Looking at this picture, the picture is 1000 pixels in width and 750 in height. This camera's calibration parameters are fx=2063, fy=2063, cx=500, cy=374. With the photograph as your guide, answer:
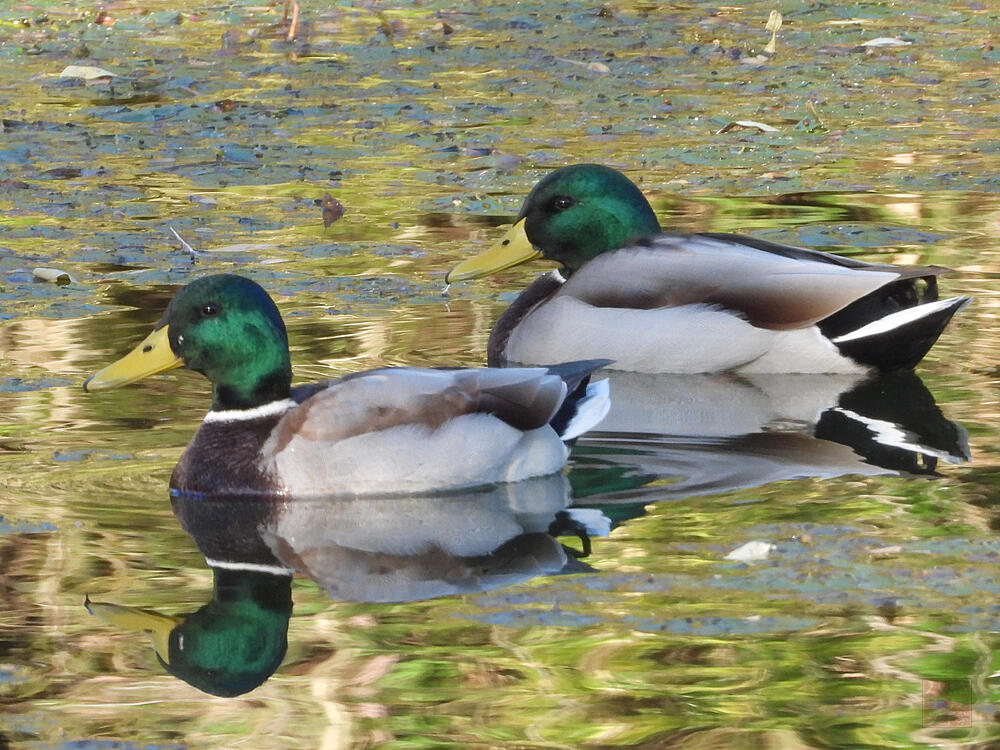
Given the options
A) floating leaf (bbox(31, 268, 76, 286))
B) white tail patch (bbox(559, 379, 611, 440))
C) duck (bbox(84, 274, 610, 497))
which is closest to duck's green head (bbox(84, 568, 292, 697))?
duck (bbox(84, 274, 610, 497))

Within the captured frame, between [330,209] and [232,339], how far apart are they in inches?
156

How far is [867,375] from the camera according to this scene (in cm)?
796

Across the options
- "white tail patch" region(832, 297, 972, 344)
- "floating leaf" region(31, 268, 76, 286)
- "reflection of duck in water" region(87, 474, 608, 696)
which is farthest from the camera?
"floating leaf" region(31, 268, 76, 286)

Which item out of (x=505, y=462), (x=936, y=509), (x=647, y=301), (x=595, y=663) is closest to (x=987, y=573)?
(x=936, y=509)

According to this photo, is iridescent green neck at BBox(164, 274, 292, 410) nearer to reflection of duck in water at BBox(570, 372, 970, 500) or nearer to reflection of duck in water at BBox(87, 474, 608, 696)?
reflection of duck in water at BBox(87, 474, 608, 696)

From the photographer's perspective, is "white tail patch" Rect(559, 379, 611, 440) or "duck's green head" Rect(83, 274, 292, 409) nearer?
"duck's green head" Rect(83, 274, 292, 409)

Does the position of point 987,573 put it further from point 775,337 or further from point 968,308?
point 968,308

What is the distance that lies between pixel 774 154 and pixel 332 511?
596 cm

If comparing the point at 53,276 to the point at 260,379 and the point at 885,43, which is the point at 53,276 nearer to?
the point at 260,379

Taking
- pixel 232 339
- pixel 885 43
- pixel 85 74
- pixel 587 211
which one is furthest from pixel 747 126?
pixel 232 339

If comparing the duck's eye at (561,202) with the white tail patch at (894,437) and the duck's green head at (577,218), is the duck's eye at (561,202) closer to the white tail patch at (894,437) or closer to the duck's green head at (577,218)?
the duck's green head at (577,218)

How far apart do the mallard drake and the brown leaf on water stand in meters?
2.09

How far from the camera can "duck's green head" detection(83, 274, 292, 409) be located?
6.37 metres

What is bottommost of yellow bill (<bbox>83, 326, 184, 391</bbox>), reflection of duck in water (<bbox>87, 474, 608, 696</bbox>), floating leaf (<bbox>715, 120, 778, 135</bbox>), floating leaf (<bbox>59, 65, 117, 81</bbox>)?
floating leaf (<bbox>59, 65, 117, 81</bbox>)
